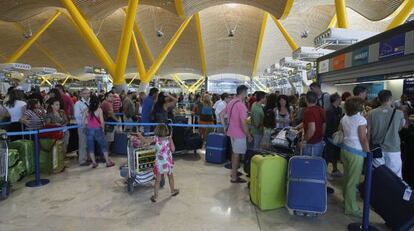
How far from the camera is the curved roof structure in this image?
18.7 m

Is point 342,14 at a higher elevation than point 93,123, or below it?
higher

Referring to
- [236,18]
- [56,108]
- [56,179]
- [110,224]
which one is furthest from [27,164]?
[236,18]

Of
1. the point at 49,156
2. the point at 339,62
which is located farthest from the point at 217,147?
the point at 339,62

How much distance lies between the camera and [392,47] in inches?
211

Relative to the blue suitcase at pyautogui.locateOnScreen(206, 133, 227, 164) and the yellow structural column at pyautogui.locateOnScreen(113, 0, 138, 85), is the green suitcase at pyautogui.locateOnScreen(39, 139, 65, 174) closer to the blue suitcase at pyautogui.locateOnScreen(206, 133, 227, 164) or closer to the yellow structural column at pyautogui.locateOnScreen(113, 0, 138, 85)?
the blue suitcase at pyautogui.locateOnScreen(206, 133, 227, 164)

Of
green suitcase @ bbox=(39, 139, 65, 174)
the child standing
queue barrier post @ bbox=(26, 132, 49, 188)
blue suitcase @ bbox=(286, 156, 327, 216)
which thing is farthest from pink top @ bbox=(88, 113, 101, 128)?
blue suitcase @ bbox=(286, 156, 327, 216)

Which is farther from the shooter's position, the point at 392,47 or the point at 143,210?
the point at 392,47

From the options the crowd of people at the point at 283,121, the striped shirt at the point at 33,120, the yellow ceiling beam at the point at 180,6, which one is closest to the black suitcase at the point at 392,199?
the crowd of people at the point at 283,121

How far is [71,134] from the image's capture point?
702 cm

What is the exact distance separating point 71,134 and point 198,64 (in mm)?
35774

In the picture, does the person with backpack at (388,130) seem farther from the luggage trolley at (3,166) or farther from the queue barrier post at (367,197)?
the luggage trolley at (3,166)

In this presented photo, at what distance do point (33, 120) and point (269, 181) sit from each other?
4.58m

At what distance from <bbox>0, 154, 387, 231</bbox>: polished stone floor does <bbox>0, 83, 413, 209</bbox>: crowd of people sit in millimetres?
374

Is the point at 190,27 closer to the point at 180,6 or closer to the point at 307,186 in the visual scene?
the point at 180,6
